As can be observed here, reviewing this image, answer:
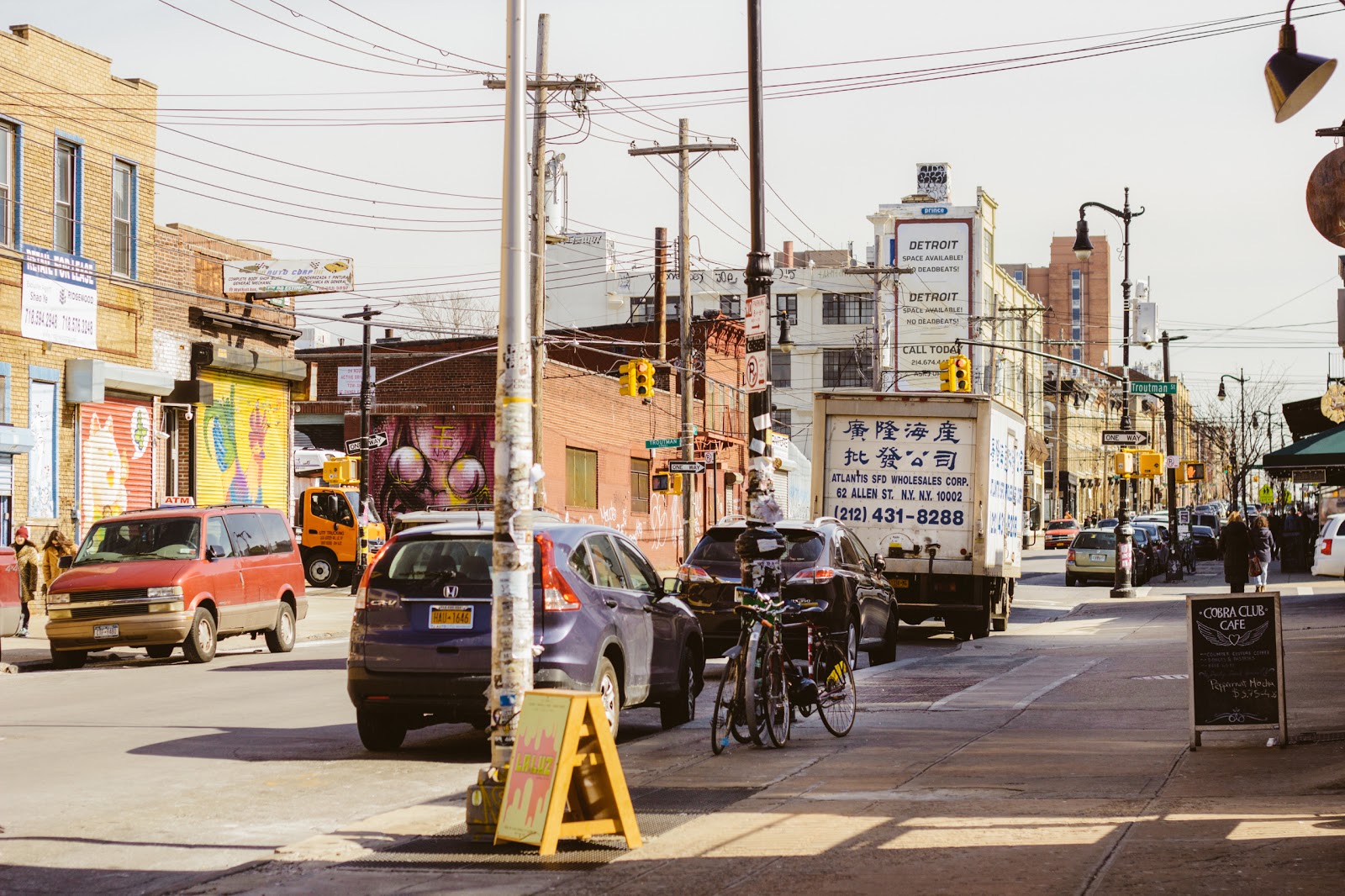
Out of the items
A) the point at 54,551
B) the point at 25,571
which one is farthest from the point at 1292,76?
the point at 54,551

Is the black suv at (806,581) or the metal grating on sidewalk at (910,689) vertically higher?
the black suv at (806,581)

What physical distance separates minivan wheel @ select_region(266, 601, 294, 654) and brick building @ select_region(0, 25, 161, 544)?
25.1ft

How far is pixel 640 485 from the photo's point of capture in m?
58.9

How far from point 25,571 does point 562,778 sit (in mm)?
19037

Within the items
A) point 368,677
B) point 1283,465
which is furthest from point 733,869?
point 1283,465

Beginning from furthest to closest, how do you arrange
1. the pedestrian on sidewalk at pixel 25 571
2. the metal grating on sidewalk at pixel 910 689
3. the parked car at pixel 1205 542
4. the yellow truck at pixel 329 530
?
the parked car at pixel 1205 542 → the yellow truck at pixel 329 530 → the pedestrian on sidewalk at pixel 25 571 → the metal grating on sidewalk at pixel 910 689

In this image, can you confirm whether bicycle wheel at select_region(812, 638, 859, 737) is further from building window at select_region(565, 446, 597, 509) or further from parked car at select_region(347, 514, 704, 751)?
building window at select_region(565, 446, 597, 509)

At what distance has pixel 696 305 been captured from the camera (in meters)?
95.9

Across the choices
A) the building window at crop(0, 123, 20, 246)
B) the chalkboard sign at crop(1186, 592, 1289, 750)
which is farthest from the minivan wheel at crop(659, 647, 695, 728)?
the building window at crop(0, 123, 20, 246)

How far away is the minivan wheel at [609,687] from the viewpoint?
474 inches

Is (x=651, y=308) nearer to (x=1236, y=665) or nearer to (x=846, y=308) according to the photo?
(x=846, y=308)

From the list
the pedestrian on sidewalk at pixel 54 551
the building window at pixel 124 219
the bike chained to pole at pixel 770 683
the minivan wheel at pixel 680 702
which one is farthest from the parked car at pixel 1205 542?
the bike chained to pole at pixel 770 683

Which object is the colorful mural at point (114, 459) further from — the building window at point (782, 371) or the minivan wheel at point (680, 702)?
the building window at point (782, 371)

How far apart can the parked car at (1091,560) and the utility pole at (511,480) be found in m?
39.5
